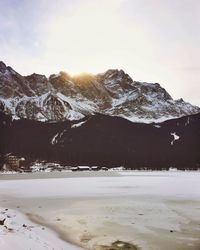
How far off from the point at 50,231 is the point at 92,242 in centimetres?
461

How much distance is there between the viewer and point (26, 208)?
1896 inches

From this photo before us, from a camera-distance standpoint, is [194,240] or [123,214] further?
[123,214]

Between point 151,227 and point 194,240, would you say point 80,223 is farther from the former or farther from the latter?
point 194,240

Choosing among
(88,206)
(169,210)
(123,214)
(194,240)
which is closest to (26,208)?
(88,206)

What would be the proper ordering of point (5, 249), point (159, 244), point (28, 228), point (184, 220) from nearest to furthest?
1. point (5, 249)
2. point (159, 244)
3. point (28, 228)
4. point (184, 220)

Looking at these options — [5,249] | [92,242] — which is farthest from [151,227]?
[5,249]

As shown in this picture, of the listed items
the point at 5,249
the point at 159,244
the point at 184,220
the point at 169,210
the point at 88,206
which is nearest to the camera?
the point at 5,249

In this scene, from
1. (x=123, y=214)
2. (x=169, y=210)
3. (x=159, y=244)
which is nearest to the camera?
(x=159, y=244)

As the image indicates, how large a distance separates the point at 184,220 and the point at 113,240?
37.3 ft

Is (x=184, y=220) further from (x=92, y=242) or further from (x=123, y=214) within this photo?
(x=92, y=242)

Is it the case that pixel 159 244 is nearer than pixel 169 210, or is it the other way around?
pixel 159 244

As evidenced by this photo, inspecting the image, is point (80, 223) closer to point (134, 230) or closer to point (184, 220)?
point (134, 230)

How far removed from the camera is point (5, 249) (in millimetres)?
21766

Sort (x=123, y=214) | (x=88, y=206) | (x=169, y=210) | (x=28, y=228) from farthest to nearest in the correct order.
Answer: (x=88, y=206) → (x=169, y=210) → (x=123, y=214) → (x=28, y=228)
